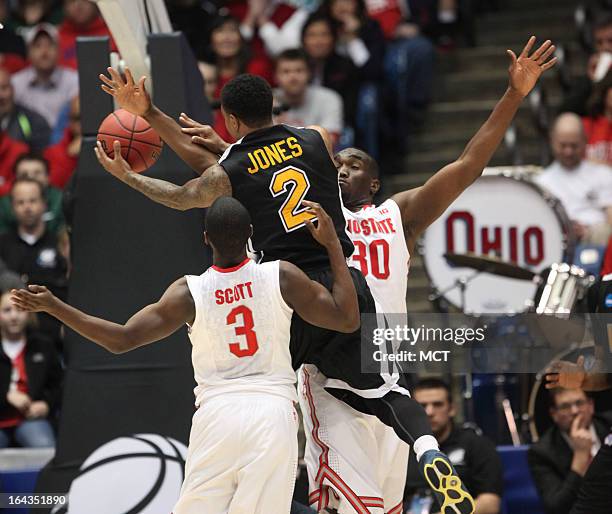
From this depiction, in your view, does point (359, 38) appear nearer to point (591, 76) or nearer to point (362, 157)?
point (591, 76)

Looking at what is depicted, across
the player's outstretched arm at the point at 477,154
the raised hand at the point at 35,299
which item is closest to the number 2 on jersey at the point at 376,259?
the player's outstretched arm at the point at 477,154

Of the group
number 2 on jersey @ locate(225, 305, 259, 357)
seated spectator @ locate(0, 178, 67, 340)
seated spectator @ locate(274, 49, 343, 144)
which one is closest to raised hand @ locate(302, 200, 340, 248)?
number 2 on jersey @ locate(225, 305, 259, 357)

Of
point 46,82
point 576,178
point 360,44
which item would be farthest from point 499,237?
point 46,82

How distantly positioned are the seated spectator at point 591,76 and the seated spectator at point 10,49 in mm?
5792

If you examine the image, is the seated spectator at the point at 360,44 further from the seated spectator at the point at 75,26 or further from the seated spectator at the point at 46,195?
the seated spectator at the point at 46,195

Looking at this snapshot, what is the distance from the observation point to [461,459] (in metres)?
8.94

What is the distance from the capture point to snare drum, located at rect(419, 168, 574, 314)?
429 inches

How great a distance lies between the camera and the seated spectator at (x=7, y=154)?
12.6 meters

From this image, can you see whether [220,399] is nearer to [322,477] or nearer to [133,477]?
[322,477]

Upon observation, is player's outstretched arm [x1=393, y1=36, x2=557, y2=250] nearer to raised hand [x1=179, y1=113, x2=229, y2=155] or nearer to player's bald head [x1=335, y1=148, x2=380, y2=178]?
player's bald head [x1=335, y1=148, x2=380, y2=178]

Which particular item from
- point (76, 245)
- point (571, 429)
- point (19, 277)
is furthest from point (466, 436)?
point (19, 277)

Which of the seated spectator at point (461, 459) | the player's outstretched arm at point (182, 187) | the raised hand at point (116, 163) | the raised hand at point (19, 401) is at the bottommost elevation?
the seated spectator at point (461, 459)

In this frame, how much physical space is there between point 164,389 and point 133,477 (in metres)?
0.59

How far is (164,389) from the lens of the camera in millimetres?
8141
